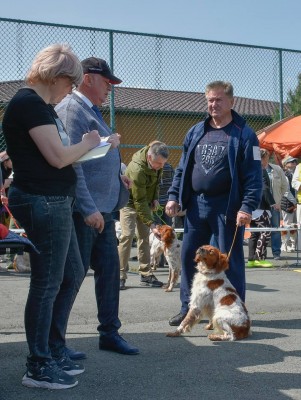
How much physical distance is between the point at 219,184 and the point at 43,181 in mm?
2317

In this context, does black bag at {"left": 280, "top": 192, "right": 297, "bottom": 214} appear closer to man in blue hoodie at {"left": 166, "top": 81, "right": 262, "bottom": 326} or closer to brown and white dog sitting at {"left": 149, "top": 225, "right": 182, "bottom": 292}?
brown and white dog sitting at {"left": 149, "top": 225, "right": 182, "bottom": 292}

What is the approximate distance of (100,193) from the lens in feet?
15.4

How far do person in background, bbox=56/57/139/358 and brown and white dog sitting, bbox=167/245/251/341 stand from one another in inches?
32.5

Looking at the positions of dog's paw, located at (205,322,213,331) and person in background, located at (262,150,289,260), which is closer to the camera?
dog's paw, located at (205,322,213,331)

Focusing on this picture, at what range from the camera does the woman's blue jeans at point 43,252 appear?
12.4ft

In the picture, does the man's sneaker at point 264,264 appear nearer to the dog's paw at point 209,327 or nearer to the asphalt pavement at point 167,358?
the asphalt pavement at point 167,358

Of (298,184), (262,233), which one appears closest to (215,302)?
(262,233)

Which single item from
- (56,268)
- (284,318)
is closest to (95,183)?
(56,268)

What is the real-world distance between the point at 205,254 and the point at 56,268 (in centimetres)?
201

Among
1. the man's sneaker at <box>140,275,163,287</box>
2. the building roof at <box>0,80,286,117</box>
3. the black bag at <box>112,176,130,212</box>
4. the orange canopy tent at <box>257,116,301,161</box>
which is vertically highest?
the building roof at <box>0,80,286,117</box>

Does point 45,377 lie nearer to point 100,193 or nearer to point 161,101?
point 100,193

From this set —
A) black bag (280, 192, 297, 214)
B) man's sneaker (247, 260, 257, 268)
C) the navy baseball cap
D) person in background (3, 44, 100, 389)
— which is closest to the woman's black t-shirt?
person in background (3, 44, 100, 389)

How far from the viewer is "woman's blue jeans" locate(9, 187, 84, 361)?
3.79 m

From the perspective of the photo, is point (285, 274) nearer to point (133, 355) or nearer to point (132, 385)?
point (133, 355)
